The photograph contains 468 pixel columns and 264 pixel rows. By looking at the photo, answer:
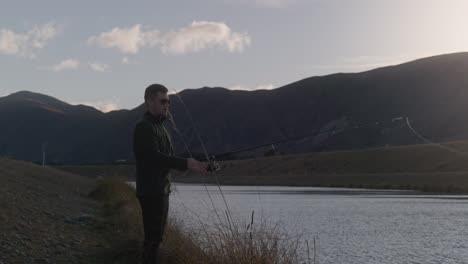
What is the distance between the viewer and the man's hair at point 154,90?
19.6 ft

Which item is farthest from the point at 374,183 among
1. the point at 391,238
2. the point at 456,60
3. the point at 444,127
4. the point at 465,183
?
the point at 456,60

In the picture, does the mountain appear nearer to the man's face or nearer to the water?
the water

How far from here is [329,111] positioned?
156 meters

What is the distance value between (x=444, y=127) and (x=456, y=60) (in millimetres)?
35873

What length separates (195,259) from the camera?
23.1ft

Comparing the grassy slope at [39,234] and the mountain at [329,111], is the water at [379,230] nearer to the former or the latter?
the grassy slope at [39,234]

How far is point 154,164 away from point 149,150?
136 millimetres

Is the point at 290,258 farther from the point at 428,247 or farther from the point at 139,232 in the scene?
the point at 428,247

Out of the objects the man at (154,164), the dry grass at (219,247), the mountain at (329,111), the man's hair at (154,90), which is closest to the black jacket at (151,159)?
the man at (154,164)

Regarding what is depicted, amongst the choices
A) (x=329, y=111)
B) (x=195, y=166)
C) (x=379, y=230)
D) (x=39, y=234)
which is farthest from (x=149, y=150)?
(x=329, y=111)

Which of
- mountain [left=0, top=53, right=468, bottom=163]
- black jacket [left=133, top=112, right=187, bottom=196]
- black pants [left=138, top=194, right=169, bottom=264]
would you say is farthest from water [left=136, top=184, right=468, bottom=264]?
mountain [left=0, top=53, right=468, bottom=163]

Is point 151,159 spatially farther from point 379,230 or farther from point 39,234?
point 379,230

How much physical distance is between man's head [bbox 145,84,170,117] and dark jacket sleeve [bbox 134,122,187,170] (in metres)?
0.18

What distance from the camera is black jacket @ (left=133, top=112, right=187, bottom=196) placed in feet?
18.8
